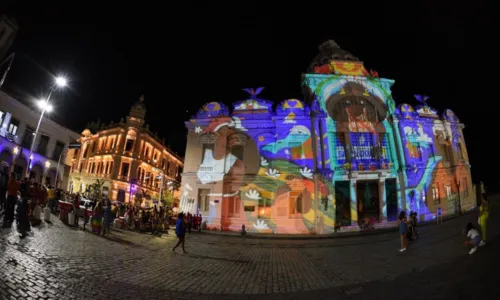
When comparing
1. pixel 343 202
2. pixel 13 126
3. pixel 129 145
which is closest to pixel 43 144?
pixel 13 126

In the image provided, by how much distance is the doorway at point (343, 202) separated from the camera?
22594 millimetres

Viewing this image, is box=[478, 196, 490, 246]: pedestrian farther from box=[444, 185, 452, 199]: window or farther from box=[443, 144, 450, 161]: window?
box=[443, 144, 450, 161]: window

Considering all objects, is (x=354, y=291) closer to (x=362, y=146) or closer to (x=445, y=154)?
(x=362, y=146)

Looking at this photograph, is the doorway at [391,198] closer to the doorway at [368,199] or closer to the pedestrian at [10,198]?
the doorway at [368,199]

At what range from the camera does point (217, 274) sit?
273 inches

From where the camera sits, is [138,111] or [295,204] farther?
[138,111]


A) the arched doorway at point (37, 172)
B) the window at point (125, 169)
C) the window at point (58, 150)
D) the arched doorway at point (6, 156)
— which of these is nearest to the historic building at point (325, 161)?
the arched doorway at point (6, 156)

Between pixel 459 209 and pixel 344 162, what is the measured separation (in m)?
12.0

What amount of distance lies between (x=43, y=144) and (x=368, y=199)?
42103mm

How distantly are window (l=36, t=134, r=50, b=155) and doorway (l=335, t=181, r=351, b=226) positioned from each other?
126 feet

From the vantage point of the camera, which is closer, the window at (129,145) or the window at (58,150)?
the window at (58,150)

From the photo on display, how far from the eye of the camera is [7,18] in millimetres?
20547

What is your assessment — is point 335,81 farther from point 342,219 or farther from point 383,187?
point 342,219

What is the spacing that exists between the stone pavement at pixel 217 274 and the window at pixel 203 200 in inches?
540
